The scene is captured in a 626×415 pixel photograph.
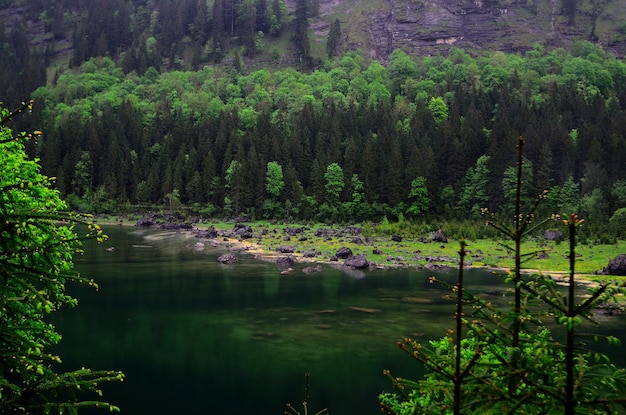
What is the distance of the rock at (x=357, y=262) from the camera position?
229 feet

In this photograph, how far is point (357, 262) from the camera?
231 feet

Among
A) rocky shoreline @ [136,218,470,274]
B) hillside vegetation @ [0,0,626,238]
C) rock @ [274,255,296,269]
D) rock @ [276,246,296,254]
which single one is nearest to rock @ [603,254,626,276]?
rocky shoreline @ [136,218,470,274]

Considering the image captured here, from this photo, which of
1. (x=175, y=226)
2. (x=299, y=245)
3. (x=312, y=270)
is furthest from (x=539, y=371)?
(x=175, y=226)

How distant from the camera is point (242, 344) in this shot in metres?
39.0

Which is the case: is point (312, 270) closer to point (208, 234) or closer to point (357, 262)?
point (357, 262)

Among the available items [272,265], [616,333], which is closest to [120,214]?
[272,265]

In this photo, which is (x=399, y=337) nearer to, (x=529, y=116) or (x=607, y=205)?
(x=607, y=205)

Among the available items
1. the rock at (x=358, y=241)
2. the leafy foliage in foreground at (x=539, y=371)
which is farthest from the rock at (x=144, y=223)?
the leafy foliage in foreground at (x=539, y=371)

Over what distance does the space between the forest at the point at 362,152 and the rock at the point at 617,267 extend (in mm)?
35742

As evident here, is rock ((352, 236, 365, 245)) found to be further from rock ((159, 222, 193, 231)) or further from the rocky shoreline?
rock ((159, 222, 193, 231))

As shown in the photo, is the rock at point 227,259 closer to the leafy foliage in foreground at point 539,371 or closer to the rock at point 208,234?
the rock at point 208,234

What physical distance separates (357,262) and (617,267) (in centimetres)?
2905

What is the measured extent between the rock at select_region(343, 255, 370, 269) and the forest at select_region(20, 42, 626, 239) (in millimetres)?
49206

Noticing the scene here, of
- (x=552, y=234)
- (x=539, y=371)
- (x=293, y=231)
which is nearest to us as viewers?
(x=539, y=371)
